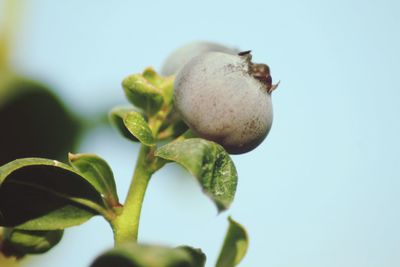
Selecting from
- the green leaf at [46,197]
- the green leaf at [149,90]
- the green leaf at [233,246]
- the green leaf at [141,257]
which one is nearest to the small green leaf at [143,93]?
the green leaf at [149,90]

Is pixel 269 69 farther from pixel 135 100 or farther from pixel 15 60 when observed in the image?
pixel 15 60

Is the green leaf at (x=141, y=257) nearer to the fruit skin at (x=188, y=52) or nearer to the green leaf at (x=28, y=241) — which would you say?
the green leaf at (x=28, y=241)

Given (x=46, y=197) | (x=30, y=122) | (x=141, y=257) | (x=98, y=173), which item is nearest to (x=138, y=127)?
(x=98, y=173)

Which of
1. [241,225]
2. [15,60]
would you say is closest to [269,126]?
[241,225]

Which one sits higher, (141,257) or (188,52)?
(188,52)

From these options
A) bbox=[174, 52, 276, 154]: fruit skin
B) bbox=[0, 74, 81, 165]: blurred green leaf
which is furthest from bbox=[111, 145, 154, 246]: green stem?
bbox=[0, 74, 81, 165]: blurred green leaf

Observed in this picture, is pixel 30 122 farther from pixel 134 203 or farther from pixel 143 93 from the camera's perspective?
pixel 134 203
